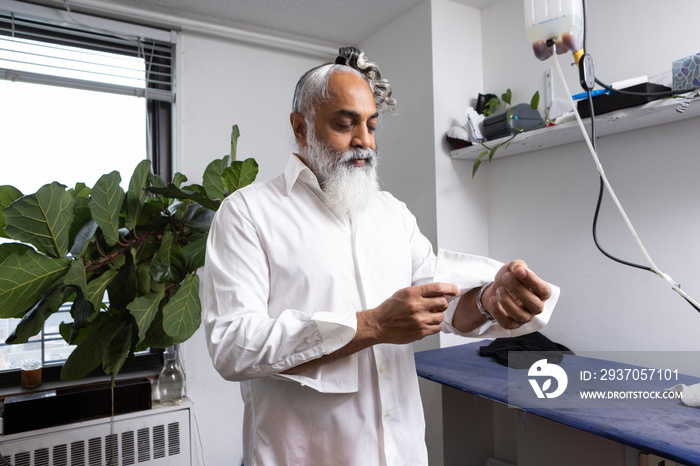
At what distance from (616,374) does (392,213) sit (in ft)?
3.62

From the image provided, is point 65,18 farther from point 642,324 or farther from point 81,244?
point 642,324

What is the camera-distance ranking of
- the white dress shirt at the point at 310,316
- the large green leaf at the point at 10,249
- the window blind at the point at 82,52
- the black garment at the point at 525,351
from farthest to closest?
1. the window blind at the point at 82,52
2. the black garment at the point at 525,351
3. the large green leaf at the point at 10,249
4. the white dress shirt at the point at 310,316

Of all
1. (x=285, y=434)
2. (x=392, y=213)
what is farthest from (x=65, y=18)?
(x=285, y=434)

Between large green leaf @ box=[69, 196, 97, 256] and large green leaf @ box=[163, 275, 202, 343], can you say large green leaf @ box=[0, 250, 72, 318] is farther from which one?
large green leaf @ box=[163, 275, 202, 343]

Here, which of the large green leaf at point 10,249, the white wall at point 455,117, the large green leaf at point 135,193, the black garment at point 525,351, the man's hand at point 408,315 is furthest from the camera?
the white wall at point 455,117

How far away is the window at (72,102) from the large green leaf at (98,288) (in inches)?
39.5

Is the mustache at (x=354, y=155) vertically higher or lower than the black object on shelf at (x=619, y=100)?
lower

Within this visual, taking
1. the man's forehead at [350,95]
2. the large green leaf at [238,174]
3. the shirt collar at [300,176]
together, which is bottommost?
the shirt collar at [300,176]

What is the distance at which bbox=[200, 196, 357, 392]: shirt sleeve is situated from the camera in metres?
0.87

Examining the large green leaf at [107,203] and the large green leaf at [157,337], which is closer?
the large green leaf at [107,203]

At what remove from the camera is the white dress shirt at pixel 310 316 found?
955 mm

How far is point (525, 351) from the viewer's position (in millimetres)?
1968

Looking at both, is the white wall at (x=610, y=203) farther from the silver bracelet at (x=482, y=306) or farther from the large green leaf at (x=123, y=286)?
the large green leaf at (x=123, y=286)

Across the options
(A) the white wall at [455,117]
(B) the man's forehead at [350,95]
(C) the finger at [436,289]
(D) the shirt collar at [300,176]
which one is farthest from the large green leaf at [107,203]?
(A) the white wall at [455,117]
